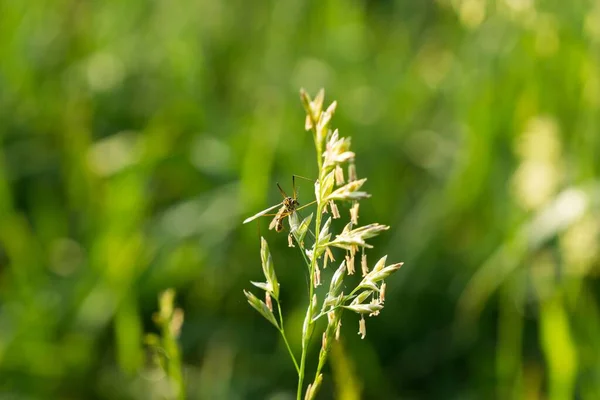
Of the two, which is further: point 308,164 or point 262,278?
point 308,164

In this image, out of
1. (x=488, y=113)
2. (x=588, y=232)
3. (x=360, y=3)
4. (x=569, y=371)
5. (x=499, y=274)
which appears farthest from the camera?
(x=360, y=3)

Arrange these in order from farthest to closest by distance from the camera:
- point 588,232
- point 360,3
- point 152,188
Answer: point 360,3 < point 152,188 < point 588,232

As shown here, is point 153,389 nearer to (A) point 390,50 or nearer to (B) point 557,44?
(B) point 557,44

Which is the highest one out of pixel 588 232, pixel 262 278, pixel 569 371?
pixel 588 232

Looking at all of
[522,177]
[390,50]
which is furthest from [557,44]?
[390,50]

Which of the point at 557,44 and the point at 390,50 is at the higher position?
the point at 557,44

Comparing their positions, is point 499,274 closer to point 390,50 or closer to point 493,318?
point 493,318
